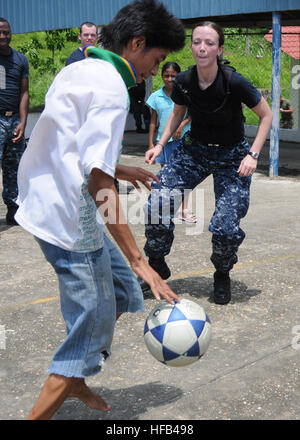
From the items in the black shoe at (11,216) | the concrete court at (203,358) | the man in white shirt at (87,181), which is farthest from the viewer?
the black shoe at (11,216)

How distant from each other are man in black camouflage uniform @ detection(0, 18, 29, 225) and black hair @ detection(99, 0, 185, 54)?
15.1 feet

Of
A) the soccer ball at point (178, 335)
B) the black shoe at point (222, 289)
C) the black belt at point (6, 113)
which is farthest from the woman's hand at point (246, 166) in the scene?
the black belt at point (6, 113)

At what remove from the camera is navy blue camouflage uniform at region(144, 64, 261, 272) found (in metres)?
4.75

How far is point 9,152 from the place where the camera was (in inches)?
291

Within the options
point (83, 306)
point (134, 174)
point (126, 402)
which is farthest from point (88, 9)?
point (83, 306)

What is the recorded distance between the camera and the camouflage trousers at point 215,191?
15.9 feet

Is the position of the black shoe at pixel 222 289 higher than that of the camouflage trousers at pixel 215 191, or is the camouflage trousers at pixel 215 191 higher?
the camouflage trousers at pixel 215 191

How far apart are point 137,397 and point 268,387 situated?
724mm

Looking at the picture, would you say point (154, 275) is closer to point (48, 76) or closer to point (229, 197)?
point (229, 197)

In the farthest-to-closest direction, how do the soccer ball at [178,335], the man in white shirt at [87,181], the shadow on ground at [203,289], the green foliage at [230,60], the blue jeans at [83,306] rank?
1. the green foliage at [230,60]
2. the shadow on ground at [203,289]
3. the soccer ball at [178,335]
4. the blue jeans at [83,306]
5. the man in white shirt at [87,181]

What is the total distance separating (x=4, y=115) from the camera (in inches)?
287

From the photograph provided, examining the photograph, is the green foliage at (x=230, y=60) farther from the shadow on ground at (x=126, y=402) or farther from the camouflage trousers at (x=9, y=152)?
the shadow on ground at (x=126, y=402)

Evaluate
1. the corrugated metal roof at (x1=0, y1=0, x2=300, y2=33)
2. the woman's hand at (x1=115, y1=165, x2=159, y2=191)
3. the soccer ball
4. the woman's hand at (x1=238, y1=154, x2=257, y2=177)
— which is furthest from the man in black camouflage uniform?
the corrugated metal roof at (x1=0, y1=0, x2=300, y2=33)

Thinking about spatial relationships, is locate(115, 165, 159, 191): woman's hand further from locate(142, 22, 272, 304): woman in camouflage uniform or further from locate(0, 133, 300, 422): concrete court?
locate(142, 22, 272, 304): woman in camouflage uniform
